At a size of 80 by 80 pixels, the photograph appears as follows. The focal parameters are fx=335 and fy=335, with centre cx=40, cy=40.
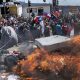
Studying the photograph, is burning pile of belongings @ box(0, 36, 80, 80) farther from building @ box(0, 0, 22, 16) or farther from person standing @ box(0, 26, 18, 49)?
building @ box(0, 0, 22, 16)

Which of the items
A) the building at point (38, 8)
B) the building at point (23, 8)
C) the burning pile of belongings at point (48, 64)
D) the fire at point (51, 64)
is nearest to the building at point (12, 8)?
the building at point (23, 8)

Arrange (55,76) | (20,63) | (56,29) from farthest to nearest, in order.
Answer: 1. (56,29)
2. (20,63)
3. (55,76)

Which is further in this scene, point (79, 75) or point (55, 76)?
point (55, 76)

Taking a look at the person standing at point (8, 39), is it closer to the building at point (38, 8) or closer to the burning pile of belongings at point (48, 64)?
the burning pile of belongings at point (48, 64)

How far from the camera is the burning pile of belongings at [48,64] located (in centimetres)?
841

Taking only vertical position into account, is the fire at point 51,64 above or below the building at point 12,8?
above

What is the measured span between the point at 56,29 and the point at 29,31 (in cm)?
163

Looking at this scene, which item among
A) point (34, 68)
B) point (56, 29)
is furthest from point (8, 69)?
point (56, 29)

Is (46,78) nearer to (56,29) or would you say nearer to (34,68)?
(34,68)

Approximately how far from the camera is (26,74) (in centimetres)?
961

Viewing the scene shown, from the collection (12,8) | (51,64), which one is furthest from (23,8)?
(51,64)

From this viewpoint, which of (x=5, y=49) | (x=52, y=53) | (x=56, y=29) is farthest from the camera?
(x=56, y=29)

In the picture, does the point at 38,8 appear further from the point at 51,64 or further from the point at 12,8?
the point at 51,64

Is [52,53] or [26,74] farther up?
[52,53]
